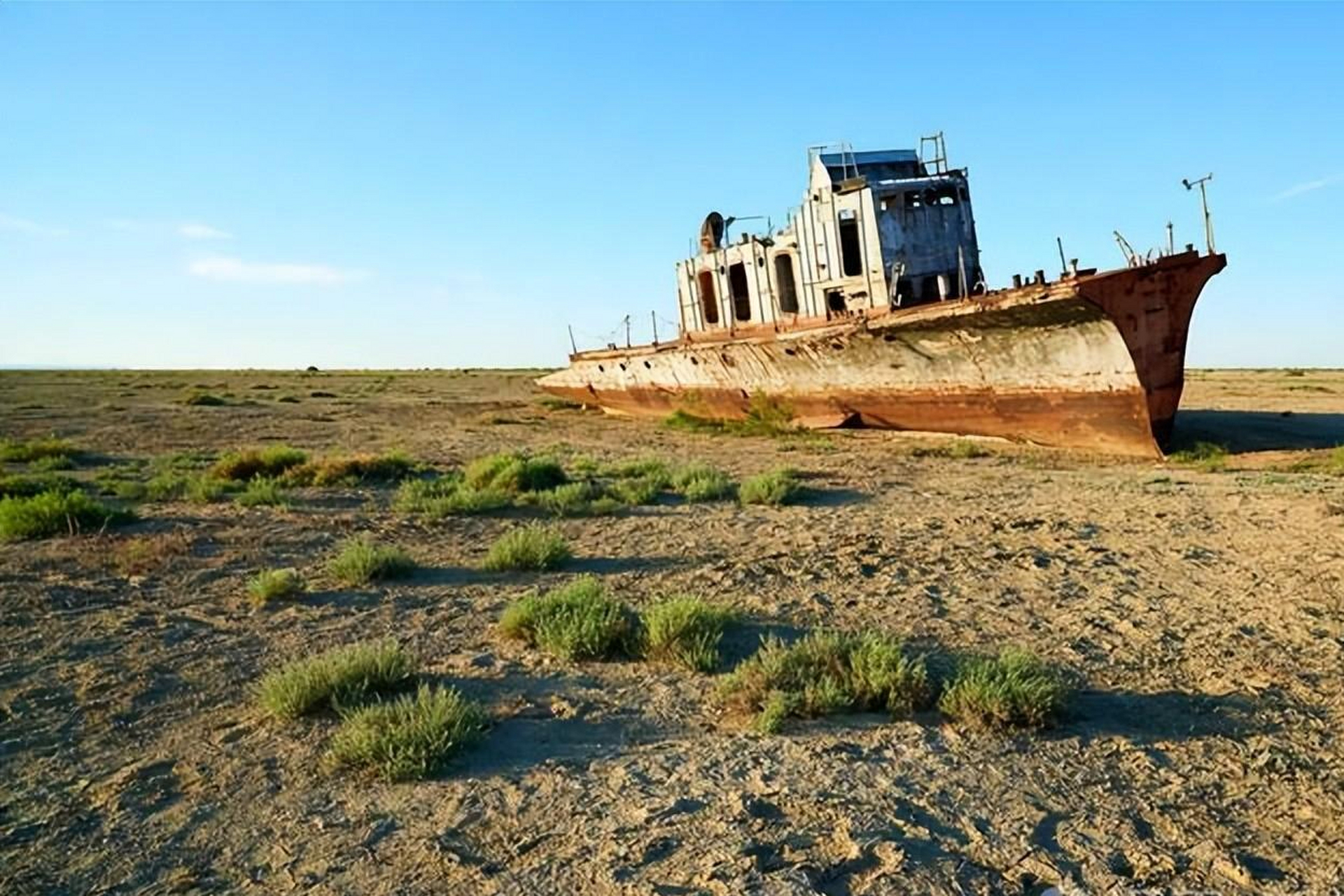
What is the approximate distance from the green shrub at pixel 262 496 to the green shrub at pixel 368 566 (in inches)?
129

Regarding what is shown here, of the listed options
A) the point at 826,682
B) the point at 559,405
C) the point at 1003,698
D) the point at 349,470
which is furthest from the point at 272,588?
the point at 559,405

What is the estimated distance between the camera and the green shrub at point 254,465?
11.8 meters

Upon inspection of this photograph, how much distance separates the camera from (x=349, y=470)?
11.9 m

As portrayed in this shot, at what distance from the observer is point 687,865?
299cm

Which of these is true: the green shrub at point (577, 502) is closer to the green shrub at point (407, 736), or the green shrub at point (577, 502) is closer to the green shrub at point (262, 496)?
the green shrub at point (262, 496)

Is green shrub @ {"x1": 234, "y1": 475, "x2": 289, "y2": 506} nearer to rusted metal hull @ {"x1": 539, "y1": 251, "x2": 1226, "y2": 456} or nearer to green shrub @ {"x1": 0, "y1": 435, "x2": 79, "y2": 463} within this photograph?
green shrub @ {"x1": 0, "y1": 435, "x2": 79, "y2": 463}

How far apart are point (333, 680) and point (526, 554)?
288 cm

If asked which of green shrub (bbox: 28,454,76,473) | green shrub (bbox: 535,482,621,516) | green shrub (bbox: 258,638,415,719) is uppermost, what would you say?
green shrub (bbox: 28,454,76,473)

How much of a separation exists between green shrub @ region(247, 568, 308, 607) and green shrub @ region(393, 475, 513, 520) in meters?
2.68

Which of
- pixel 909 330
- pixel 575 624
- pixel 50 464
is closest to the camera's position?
pixel 575 624

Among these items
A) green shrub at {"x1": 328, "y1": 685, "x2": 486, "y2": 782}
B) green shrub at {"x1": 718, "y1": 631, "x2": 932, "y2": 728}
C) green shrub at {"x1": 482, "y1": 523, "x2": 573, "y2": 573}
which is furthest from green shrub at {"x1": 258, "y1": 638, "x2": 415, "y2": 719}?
green shrub at {"x1": 482, "y1": 523, "x2": 573, "y2": 573}

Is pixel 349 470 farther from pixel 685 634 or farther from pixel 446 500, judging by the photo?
pixel 685 634

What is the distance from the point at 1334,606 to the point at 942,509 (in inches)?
154

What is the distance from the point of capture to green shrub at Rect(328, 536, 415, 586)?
6660 mm
